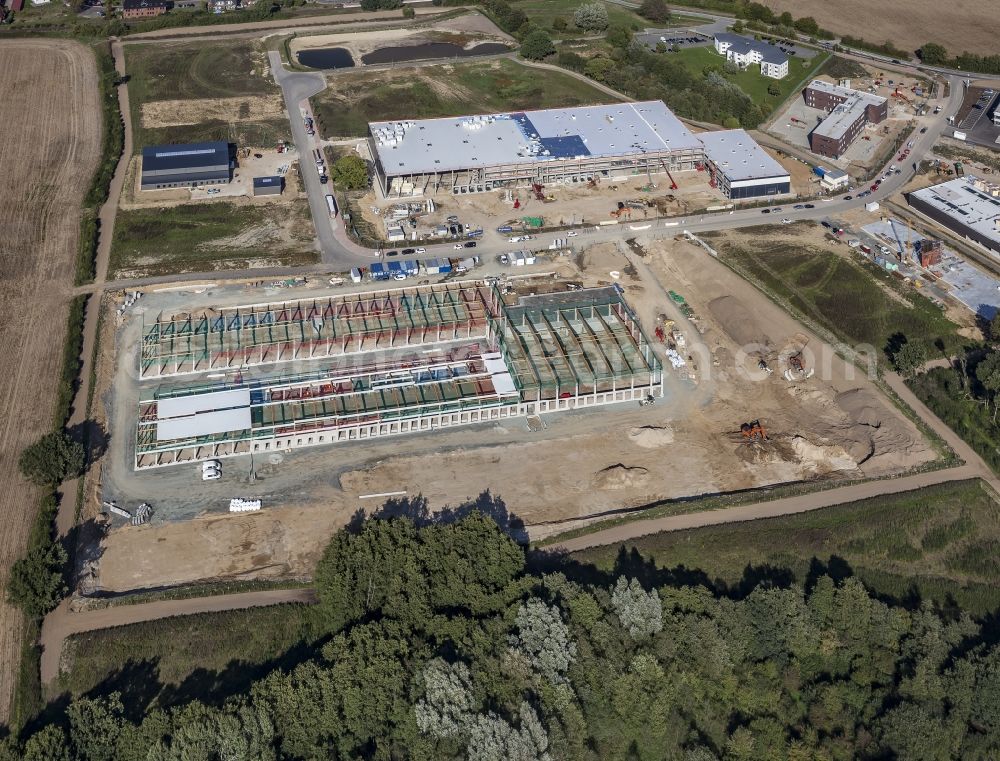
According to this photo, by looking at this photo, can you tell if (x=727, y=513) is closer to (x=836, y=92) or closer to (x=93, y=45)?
(x=836, y=92)

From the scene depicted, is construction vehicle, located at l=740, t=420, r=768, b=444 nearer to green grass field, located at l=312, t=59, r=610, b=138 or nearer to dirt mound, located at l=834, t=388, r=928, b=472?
dirt mound, located at l=834, t=388, r=928, b=472

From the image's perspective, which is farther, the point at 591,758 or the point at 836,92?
the point at 836,92

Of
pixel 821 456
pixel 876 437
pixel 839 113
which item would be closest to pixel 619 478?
pixel 821 456

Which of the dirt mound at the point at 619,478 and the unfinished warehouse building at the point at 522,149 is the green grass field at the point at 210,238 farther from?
the dirt mound at the point at 619,478

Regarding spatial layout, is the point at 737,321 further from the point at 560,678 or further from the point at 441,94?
the point at 441,94

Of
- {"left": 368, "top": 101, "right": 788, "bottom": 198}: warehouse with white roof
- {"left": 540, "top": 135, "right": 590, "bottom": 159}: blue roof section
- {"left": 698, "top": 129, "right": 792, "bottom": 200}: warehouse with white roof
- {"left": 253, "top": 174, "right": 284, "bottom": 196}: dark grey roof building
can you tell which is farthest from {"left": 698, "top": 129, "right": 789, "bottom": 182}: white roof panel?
{"left": 253, "top": 174, "right": 284, "bottom": 196}: dark grey roof building

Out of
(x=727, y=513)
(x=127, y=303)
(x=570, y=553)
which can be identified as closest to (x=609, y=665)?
(x=570, y=553)
